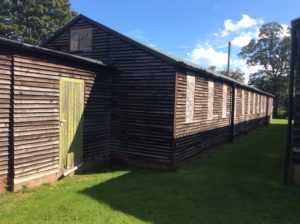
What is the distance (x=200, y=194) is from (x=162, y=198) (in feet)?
3.42

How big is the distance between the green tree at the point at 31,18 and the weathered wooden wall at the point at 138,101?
2450 cm

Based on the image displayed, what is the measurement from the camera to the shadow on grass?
683 centimetres

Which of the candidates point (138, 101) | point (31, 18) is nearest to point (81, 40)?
point (138, 101)

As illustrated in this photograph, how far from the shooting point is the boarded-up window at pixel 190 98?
12.2 meters

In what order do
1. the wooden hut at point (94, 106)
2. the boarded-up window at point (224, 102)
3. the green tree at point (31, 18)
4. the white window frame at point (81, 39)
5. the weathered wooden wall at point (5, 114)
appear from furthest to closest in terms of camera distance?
the green tree at point (31, 18), the boarded-up window at point (224, 102), the white window frame at point (81, 39), the wooden hut at point (94, 106), the weathered wooden wall at point (5, 114)

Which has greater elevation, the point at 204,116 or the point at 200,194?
the point at 204,116

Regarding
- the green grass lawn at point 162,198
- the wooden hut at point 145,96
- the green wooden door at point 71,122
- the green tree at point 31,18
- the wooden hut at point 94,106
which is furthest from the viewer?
the green tree at point 31,18

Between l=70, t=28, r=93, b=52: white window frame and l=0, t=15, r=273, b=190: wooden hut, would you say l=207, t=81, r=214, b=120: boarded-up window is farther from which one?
l=70, t=28, r=93, b=52: white window frame

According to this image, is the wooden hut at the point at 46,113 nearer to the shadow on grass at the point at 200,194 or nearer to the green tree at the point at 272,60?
the shadow on grass at the point at 200,194

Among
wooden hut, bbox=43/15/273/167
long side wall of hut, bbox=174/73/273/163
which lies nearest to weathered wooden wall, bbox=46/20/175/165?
wooden hut, bbox=43/15/273/167

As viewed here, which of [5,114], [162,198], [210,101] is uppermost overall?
[210,101]

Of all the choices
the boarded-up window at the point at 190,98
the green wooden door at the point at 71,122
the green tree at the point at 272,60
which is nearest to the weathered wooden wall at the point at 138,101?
the boarded-up window at the point at 190,98

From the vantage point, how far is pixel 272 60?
5616cm

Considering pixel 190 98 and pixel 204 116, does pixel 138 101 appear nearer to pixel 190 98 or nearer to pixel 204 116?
pixel 190 98
